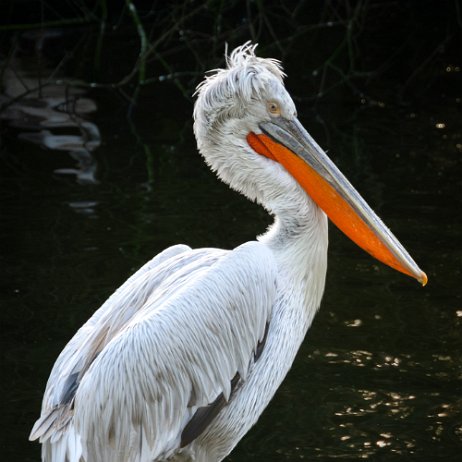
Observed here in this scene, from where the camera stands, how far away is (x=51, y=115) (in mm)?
9867

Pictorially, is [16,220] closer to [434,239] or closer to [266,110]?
[434,239]

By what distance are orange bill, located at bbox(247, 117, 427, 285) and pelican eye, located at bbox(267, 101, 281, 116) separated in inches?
1.0

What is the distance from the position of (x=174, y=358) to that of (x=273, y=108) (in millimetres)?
983

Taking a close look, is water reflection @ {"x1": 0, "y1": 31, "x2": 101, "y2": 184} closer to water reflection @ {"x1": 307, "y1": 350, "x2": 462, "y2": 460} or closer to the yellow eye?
water reflection @ {"x1": 307, "y1": 350, "x2": 462, "y2": 460}

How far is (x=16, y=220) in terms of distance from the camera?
7430mm

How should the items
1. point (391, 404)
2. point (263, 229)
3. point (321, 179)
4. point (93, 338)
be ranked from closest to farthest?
point (93, 338) < point (321, 179) < point (391, 404) < point (263, 229)

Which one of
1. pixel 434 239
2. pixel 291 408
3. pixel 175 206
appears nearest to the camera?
pixel 291 408

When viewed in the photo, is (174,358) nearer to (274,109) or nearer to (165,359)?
(165,359)

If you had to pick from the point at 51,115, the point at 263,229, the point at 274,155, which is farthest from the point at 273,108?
the point at 51,115

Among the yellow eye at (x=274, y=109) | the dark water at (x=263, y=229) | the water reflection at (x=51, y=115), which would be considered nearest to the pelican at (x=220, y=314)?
the yellow eye at (x=274, y=109)

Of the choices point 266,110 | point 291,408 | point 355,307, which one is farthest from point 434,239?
point 266,110

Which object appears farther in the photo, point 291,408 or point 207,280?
point 291,408

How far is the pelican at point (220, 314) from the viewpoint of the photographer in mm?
3654

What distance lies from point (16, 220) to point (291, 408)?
2997 mm
